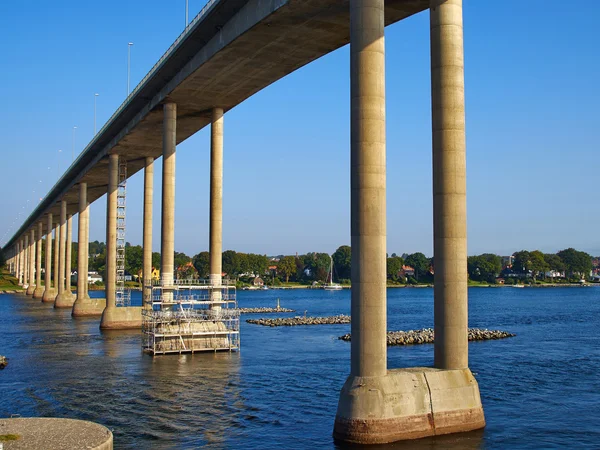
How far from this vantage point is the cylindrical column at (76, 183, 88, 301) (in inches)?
3610

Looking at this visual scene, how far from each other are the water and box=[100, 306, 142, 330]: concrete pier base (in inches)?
63.1

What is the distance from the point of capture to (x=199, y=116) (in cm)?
6053

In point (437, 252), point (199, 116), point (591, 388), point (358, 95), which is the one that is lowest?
point (591, 388)

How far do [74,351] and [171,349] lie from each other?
8.98 meters

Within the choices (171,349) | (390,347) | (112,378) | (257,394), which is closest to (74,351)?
(171,349)

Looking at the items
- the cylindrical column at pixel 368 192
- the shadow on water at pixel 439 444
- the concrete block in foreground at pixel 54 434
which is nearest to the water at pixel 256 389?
the shadow on water at pixel 439 444

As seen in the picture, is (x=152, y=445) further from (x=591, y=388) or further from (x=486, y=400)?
(x=591, y=388)

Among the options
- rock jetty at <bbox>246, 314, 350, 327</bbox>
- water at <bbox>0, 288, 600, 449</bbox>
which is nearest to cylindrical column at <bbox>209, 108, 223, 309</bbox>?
water at <bbox>0, 288, 600, 449</bbox>

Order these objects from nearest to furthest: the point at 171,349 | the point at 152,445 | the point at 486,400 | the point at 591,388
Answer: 1. the point at 152,445
2. the point at 486,400
3. the point at 591,388
4. the point at 171,349

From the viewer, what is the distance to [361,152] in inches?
976

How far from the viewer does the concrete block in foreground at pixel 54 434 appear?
1855cm

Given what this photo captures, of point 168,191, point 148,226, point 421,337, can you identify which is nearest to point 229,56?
point 168,191

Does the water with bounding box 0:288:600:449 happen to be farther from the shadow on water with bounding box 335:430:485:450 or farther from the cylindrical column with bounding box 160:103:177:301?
the cylindrical column with bounding box 160:103:177:301

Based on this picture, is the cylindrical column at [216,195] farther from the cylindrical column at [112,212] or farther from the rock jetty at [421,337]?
the cylindrical column at [112,212]
